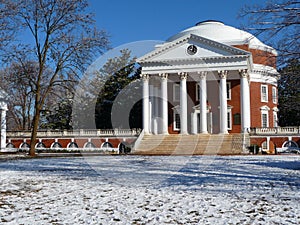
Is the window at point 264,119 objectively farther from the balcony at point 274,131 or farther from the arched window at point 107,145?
the arched window at point 107,145

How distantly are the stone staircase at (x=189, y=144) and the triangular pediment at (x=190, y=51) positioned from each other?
342 inches

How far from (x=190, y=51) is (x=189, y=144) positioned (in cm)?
1127

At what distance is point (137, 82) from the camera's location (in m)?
56.2

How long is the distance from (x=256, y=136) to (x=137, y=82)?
71.1 ft

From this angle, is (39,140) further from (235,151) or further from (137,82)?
(235,151)

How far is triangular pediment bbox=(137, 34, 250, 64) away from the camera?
4125cm

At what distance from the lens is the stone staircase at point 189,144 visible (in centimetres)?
3456

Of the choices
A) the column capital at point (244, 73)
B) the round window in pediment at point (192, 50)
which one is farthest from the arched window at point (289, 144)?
the round window in pediment at point (192, 50)

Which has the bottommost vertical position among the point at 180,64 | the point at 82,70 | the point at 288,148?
the point at 288,148

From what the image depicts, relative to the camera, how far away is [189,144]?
36.9m

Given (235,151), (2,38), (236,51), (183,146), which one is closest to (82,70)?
(2,38)

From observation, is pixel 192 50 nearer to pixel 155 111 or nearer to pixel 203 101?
pixel 203 101

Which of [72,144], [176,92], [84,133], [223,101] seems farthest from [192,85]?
[72,144]

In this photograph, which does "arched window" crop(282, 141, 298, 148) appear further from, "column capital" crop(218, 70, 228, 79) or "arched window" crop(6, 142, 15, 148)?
"arched window" crop(6, 142, 15, 148)
